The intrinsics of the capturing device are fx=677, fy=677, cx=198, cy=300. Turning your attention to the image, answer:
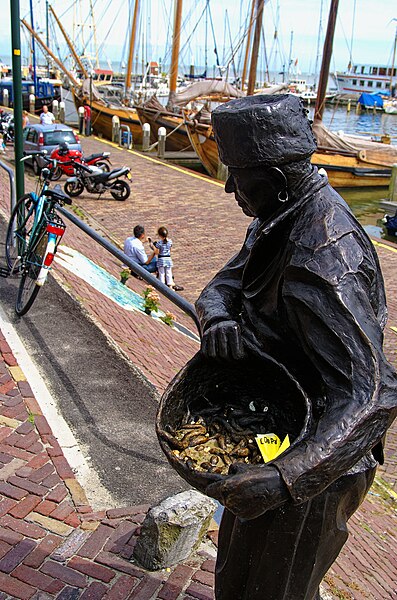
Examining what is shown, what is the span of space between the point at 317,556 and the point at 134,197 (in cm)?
1738

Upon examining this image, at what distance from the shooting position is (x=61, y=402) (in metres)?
5.18

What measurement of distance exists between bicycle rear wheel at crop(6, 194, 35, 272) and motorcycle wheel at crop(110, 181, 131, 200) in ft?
32.5

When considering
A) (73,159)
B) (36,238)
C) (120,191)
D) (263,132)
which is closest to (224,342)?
(263,132)

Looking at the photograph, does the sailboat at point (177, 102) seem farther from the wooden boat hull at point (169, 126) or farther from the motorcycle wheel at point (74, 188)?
the motorcycle wheel at point (74, 188)

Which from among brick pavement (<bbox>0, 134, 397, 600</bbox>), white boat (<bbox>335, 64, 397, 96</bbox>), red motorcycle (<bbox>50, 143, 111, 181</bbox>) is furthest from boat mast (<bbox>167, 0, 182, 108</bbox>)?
white boat (<bbox>335, 64, 397, 96</bbox>)

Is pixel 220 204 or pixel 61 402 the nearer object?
pixel 61 402

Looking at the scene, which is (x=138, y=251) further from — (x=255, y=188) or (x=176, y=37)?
(x=176, y=37)

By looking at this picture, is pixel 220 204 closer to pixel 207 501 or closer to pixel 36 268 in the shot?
pixel 36 268

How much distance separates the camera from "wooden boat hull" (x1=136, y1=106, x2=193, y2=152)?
29.0 m

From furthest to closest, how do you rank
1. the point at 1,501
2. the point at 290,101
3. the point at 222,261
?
the point at 222,261
the point at 1,501
the point at 290,101

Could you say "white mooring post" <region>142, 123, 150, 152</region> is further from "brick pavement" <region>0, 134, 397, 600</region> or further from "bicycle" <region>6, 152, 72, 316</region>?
"bicycle" <region>6, 152, 72, 316</region>

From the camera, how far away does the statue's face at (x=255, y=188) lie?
6.78 feet

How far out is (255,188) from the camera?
2.11 metres

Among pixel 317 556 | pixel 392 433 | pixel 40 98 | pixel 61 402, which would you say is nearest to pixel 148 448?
pixel 61 402
